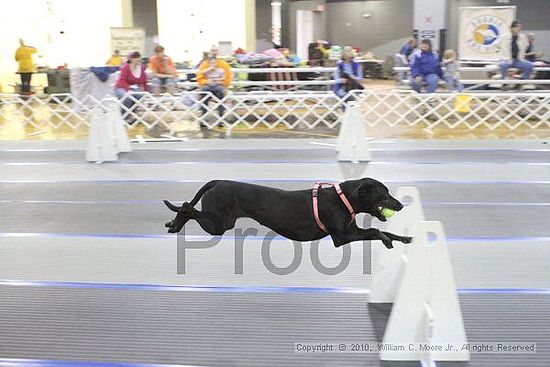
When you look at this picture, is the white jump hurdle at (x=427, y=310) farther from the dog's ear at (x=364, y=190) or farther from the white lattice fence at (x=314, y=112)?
the white lattice fence at (x=314, y=112)

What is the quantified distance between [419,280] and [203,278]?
1.59 meters

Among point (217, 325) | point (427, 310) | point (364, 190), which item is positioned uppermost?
point (364, 190)

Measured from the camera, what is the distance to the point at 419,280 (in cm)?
301

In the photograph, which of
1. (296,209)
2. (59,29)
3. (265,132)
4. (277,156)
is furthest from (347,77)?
(59,29)

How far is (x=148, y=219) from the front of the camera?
555 cm

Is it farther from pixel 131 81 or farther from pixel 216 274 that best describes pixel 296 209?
pixel 131 81

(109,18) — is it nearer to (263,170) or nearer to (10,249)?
(263,170)

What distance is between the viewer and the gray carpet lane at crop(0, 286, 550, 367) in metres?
3.06

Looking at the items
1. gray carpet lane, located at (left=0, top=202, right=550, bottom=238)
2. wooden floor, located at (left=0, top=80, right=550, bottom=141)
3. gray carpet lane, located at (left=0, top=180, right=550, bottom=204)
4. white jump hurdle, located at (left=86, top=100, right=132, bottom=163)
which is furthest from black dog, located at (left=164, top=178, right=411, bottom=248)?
wooden floor, located at (left=0, top=80, right=550, bottom=141)

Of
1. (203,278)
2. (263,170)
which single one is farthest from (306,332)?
(263,170)

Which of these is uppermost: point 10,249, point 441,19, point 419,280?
point 441,19

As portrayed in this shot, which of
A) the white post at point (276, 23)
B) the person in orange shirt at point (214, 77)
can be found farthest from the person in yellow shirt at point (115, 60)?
the white post at point (276, 23)

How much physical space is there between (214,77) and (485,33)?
21.0 ft

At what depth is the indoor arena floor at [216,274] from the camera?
3.19 m
